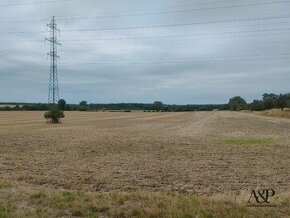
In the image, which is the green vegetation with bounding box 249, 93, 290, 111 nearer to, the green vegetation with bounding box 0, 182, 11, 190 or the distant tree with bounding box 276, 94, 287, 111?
→ the distant tree with bounding box 276, 94, 287, 111

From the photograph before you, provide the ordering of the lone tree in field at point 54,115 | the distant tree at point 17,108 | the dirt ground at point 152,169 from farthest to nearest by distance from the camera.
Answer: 1. the distant tree at point 17,108
2. the lone tree in field at point 54,115
3. the dirt ground at point 152,169

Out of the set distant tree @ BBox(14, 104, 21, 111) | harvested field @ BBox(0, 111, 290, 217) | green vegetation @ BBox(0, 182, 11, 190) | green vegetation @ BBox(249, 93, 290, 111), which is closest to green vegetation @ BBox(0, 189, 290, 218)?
harvested field @ BBox(0, 111, 290, 217)

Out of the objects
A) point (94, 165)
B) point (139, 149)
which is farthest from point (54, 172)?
point (139, 149)

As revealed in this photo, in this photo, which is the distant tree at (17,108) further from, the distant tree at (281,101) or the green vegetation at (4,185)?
the green vegetation at (4,185)

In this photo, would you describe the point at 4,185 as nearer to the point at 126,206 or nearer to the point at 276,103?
the point at 126,206

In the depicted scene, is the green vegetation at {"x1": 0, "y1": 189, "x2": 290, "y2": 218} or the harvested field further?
the harvested field

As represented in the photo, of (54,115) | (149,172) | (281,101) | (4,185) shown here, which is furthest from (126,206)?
(281,101)

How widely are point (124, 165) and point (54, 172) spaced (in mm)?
3518

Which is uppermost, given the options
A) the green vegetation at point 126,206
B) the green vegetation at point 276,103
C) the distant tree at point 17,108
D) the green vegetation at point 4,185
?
the green vegetation at point 276,103

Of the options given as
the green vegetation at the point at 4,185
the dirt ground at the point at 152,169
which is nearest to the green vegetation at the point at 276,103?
the dirt ground at the point at 152,169

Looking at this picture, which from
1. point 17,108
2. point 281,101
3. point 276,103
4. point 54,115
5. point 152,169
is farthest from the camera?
point 276,103

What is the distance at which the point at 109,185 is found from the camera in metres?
14.6

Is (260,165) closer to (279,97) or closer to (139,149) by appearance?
(139,149)

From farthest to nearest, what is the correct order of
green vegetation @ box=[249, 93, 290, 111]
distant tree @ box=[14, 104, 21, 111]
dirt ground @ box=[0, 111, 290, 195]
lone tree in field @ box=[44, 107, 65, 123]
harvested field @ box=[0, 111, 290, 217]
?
distant tree @ box=[14, 104, 21, 111]
green vegetation @ box=[249, 93, 290, 111]
lone tree in field @ box=[44, 107, 65, 123]
dirt ground @ box=[0, 111, 290, 195]
harvested field @ box=[0, 111, 290, 217]
